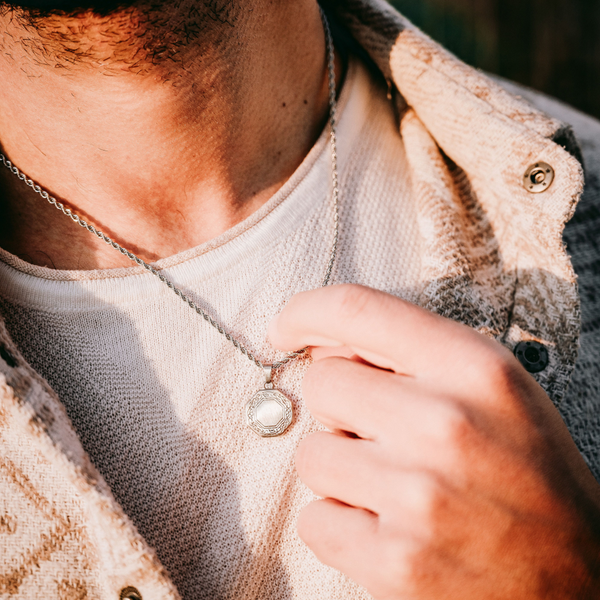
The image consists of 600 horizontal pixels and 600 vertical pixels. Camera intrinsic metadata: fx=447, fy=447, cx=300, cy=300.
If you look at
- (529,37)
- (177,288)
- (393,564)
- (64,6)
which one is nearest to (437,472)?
(393,564)

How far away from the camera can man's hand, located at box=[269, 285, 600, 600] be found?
0.69m

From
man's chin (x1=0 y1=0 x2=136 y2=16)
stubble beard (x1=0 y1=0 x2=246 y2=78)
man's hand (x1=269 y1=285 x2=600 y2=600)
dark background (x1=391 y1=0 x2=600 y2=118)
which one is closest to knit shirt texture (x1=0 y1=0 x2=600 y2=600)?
man's hand (x1=269 y1=285 x2=600 y2=600)

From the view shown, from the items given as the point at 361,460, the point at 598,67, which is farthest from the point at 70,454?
the point at 598,67

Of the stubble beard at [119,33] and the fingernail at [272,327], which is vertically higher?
the stubble beard at [119,33]

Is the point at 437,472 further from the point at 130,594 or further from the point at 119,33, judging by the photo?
the point at 119,33

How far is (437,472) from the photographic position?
0.70m

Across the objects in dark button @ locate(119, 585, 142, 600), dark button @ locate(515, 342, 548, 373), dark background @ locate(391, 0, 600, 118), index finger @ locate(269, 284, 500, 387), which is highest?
dark background @ locate(391, 0, 600, 118)

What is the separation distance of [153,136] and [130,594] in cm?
96

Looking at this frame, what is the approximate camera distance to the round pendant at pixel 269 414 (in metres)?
0.93

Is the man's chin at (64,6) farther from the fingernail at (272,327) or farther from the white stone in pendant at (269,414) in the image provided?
the white stone in pendant at (269,414)

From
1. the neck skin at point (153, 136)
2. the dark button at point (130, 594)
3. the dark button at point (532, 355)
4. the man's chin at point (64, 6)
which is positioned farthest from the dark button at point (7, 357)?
the dark button at point (532, 355)

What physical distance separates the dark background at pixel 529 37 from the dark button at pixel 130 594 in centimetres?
404

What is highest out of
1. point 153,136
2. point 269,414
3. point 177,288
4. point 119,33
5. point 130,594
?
point 119,33

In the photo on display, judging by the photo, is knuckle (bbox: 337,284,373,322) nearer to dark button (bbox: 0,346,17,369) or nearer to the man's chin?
dark button (bbox: 0,346,17,369)
